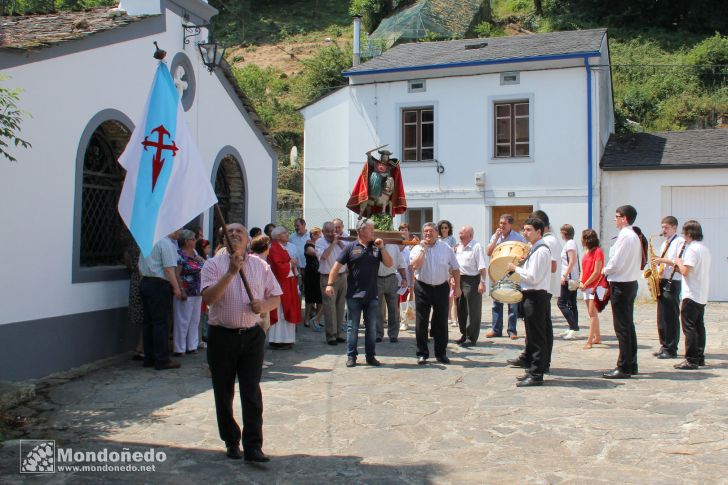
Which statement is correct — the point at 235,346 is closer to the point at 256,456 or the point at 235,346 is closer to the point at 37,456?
the point at 256,456

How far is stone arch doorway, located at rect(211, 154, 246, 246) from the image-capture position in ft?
42.6

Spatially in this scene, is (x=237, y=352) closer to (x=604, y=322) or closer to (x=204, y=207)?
(x=204, y=207)

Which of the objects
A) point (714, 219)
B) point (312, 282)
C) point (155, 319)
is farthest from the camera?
point (714, 219)

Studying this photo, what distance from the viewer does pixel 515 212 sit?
19953 mm

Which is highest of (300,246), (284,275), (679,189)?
(679,189)

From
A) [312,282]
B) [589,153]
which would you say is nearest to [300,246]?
[312,282]

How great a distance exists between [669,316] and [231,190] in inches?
301

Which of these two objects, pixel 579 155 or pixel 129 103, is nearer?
pixel 129 103

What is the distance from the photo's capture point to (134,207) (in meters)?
5.51

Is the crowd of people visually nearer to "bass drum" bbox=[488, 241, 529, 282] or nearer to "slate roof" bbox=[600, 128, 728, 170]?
"bass drum" bbox=[488, 241, 529, 282]

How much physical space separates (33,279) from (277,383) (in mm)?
2914

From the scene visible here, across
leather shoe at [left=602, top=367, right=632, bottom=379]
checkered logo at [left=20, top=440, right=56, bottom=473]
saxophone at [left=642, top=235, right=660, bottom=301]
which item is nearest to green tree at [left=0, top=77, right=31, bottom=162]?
checkered logo at [left=20, top=440, right=56, bottom=473]

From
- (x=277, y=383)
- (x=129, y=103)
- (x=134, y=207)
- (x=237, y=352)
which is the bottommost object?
(x=277, y=383)

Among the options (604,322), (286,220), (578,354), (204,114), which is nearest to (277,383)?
(578,354)
